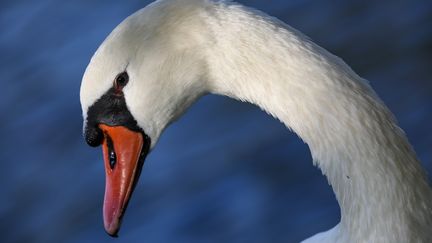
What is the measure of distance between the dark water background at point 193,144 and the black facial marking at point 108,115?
2028 mm

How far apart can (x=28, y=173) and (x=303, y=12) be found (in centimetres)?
185

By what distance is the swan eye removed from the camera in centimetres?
279

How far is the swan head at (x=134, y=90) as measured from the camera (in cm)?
278

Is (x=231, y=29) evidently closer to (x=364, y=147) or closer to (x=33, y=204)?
(x=364, y=147)

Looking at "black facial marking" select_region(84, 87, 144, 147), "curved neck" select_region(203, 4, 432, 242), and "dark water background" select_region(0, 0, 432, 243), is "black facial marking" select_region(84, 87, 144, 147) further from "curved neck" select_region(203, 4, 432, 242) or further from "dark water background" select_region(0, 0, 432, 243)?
"dark water background" select_region(0, 0, 432, 243)

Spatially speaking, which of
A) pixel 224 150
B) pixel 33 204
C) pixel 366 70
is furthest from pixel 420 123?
pixel 33 204

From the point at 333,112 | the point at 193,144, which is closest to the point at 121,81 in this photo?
the point at 333,112

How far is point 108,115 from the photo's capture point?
292cm

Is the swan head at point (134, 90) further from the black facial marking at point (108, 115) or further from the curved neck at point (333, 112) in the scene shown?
the curved neck at point (333, 112)

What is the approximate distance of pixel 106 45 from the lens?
276 cm

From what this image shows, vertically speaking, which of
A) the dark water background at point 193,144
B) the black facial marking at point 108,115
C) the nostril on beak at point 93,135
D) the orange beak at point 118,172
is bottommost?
the dark water background at point 193,144

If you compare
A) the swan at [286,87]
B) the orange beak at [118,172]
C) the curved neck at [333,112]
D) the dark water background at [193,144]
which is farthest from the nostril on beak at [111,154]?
the dark water background at [193,144]

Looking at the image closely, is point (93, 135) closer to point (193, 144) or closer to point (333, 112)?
point (333, 112)

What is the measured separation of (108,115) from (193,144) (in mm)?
2516
